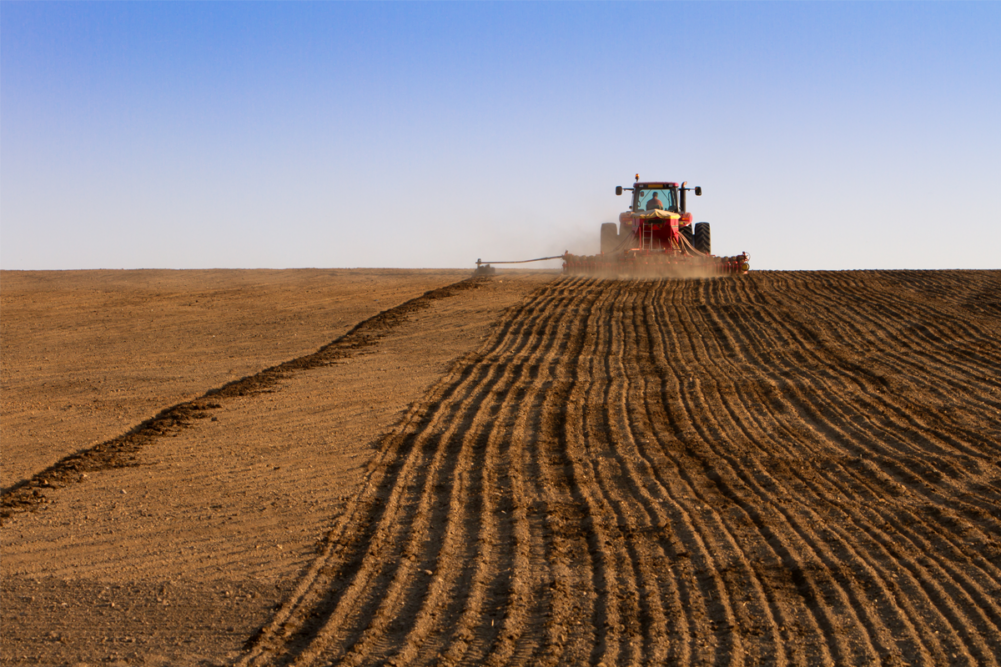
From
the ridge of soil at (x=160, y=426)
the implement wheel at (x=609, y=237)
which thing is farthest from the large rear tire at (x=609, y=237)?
the ridge of soil at (x=160, y=426)

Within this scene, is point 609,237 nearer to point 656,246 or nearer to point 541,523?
point 656,246

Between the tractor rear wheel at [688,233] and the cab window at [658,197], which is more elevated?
the cab window at [658,197]

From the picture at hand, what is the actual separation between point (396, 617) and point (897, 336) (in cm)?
1209

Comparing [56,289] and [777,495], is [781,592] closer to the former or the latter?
[777,495]

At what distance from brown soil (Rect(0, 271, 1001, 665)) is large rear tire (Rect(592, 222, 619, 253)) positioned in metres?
14.6

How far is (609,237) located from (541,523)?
21.5m

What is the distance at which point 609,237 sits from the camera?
90.7 ft

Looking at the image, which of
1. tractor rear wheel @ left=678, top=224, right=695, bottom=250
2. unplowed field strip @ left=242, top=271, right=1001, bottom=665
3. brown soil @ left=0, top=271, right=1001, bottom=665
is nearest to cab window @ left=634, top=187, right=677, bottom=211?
tractor rear wheel @ left=678, top=224, right=695, bottom=250

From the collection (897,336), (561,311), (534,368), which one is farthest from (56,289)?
(897,336)

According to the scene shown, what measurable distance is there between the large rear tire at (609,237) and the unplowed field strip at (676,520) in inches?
554

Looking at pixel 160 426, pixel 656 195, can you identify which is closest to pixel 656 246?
pixel 656 195

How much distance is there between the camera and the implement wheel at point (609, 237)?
27472 millimetres

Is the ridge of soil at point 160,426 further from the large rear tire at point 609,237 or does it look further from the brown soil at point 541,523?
the large rear tire at point 609,237

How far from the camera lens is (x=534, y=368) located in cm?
1270
